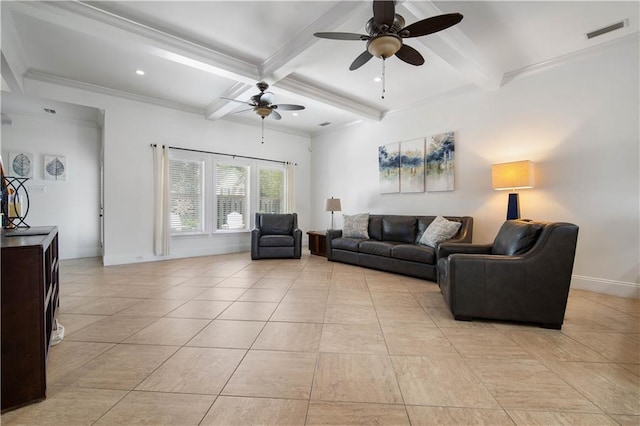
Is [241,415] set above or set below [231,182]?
below

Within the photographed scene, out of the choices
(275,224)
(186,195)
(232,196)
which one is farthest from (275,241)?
(186,195)

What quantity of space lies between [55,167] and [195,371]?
6370 millimetres

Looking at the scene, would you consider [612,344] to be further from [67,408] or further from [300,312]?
[67,408]

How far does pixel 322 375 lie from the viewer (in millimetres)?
1701

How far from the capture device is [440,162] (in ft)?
16.2

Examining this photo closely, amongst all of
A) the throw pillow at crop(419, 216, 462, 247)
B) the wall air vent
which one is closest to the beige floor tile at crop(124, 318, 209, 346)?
the throw pillow at crop(419, 216, 462, 247)

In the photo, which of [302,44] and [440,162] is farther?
[440,162]

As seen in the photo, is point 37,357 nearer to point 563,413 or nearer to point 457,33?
point 563,413

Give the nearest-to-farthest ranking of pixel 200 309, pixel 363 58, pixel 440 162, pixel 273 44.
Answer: pixel 200 309 → pixel 363 58 → pixel 273 44 → pixel 440 162

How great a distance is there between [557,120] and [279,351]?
4.51 metres

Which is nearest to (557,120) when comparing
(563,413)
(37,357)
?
(563,413)

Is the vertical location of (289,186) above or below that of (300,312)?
above

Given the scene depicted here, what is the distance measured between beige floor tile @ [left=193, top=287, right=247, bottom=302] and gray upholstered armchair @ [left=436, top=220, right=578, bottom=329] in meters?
2.32

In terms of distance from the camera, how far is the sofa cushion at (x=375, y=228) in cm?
533
